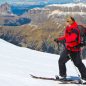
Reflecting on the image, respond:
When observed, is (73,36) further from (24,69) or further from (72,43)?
(24,69)

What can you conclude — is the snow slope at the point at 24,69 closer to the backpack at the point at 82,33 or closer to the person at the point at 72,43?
the person at the point at 72,43

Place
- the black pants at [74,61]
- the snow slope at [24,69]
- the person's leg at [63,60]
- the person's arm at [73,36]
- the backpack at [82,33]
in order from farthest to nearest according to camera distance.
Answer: the person's leg at [63,60], the black pants at [74,61], the backpack at [82,33], the person's arm at [73,36], the snow slope at [24,69]

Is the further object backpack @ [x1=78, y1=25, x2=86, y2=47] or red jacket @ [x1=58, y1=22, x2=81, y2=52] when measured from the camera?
backpack @ [x1=78, y1=25, x2=86, y2=47]

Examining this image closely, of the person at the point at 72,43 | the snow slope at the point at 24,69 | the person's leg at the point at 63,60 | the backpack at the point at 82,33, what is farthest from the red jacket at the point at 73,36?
the snow slope at the point at 24,69

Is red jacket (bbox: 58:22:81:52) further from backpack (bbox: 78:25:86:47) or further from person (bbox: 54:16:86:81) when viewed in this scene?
backpack (bbox: 78:25:86:47)

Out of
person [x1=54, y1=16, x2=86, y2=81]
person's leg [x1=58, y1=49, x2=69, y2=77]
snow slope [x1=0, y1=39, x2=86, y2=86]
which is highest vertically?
person [x1=54, y1=16, x2=86, y2=81]

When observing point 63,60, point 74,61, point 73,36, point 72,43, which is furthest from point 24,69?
point 73,36

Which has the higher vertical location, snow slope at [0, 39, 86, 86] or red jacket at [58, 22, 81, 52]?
red jacket at [58, 22, 81, 52]

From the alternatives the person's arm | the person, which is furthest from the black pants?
the person's arm

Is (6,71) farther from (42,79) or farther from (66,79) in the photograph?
(66,79)

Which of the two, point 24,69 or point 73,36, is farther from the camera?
point 24,69

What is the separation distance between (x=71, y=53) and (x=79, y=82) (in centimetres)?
97

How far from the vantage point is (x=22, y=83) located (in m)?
10.6

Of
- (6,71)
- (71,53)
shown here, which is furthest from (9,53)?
(71,53)
